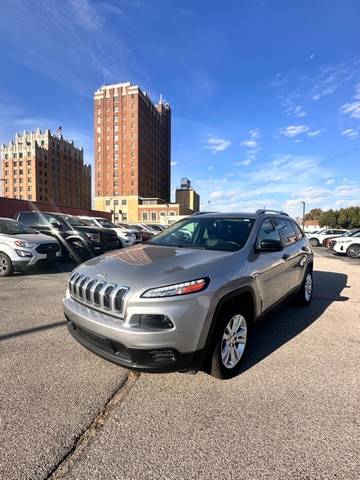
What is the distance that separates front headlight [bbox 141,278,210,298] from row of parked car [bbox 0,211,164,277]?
616 cm

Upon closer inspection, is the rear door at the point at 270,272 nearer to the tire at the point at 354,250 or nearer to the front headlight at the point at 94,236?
the front headlight at the point at 94,236

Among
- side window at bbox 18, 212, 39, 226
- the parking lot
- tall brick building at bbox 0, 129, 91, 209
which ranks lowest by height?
the parking lot

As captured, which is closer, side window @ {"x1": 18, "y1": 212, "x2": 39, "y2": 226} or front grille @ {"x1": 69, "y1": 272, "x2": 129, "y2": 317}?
front grille @ {"x1": 69, "y1": 272, "x2": 129, "y2": 317}

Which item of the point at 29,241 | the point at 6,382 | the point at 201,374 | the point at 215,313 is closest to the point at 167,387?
the point at 201,374

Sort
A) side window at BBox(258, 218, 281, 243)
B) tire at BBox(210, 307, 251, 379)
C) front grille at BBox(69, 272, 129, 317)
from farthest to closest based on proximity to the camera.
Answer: side window at BBox(258, 218, 281, 243) < tire at BBox(210, 307, 251, 379) < front grille at BBox(69, 272, 129, 317)

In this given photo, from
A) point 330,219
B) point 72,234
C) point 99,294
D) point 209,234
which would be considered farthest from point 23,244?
point 330,219

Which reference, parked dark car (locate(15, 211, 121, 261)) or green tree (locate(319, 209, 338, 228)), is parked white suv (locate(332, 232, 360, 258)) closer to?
parked dark car (locate(15, 211, 121, 261))

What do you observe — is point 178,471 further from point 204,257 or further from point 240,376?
point 204,257

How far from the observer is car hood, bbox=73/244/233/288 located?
2.47 meters

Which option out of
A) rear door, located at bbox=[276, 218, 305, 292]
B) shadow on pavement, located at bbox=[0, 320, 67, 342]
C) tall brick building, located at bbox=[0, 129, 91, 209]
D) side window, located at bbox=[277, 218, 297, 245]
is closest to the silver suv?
rear door, located at bbox=[276, 218, 305, 292]

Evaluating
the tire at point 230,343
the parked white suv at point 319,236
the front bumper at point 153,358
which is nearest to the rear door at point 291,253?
the tire at point 230,343

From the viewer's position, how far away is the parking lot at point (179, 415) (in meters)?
1.82

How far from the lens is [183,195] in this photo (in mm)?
117125

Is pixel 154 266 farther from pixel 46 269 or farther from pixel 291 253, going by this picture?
pixel 46 269
